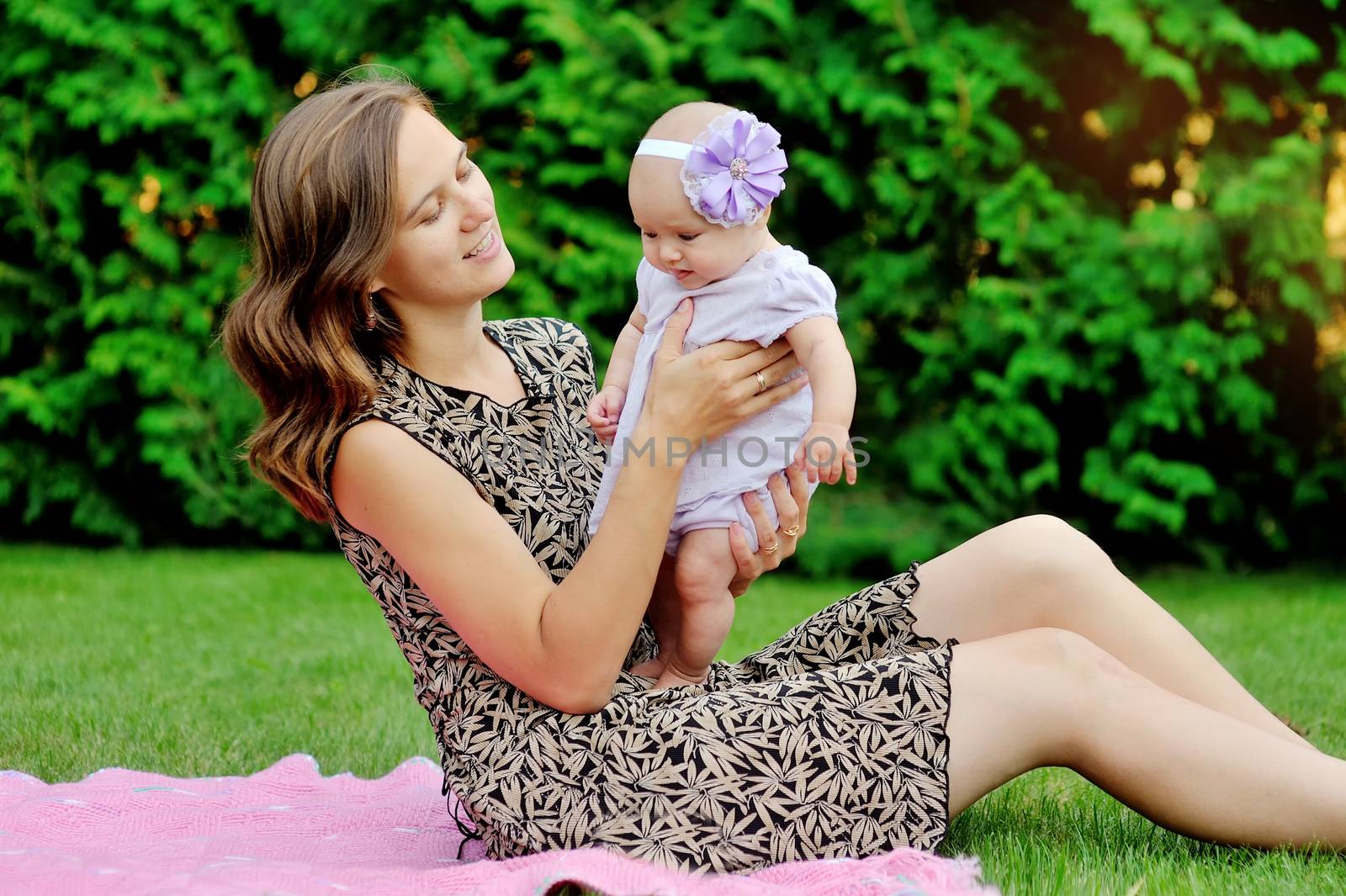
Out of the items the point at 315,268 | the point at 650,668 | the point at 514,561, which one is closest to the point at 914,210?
the point at 650,668

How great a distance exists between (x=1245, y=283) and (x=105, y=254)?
5.41 metres

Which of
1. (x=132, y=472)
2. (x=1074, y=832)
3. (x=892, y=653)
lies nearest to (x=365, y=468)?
(x=892, y=653)

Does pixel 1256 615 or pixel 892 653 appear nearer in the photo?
pixel 892 653

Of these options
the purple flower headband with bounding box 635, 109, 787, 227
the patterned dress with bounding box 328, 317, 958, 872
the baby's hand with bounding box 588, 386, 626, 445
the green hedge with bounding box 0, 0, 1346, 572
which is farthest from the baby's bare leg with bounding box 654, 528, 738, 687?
the green hedge with bounding box 0, 0, 1346, 572

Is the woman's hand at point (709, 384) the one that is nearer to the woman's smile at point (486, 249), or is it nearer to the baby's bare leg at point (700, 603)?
the baby's bare leg at point (700, 603)

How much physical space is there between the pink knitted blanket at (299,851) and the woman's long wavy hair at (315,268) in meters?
0.62

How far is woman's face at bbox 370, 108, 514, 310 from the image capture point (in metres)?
2.16

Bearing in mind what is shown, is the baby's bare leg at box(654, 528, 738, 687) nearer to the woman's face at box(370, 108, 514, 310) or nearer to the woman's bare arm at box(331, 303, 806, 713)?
the woman's bare arm at box(331, 303, 806, 713)

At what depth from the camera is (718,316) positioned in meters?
2.32

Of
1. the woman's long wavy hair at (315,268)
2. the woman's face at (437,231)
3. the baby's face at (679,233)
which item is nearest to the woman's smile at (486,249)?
the woman's face at (437,231)

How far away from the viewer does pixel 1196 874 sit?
206 centimetres

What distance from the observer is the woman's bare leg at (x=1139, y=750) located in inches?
78.9

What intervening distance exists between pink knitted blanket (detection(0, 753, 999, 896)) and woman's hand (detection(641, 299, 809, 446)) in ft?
2.23

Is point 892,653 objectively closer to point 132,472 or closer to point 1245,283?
point 1245,283
